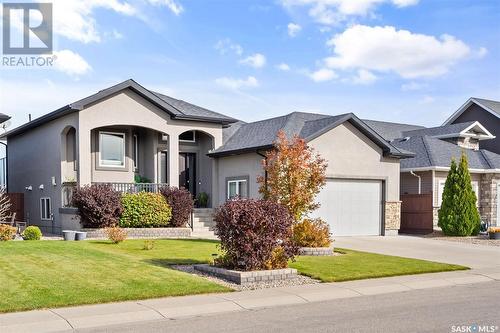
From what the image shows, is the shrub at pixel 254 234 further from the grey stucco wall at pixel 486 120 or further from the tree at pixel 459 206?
the grey stucco wall at pixel 486 120

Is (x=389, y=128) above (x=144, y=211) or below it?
above

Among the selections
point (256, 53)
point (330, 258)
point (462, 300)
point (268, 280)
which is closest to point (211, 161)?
point (256, 53)

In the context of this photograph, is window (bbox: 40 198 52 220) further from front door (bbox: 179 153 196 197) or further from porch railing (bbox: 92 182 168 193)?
front door (bbox: 179 153 196 197)

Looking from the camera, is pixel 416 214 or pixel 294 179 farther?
pixel 416 214

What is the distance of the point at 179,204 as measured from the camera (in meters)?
22.4

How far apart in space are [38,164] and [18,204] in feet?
9.51

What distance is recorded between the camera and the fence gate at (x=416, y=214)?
26.0 meters

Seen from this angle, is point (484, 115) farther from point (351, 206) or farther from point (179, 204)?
point (179, 204)

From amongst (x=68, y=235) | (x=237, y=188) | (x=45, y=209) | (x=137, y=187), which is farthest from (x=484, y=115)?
(x=68, y=235)

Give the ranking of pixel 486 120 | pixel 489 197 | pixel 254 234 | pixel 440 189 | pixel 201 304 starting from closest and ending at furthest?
pixel 201 304, pixel 254 234, pixel 440 189, pixel 489 197, pixel 486 120

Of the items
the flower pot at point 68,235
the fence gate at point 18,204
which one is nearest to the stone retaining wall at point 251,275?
the flower pot at point 68,235

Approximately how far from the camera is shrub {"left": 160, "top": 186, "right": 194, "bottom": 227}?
2238 cm

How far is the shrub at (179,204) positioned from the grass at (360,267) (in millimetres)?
8063

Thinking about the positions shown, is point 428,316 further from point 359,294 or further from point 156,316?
point 156,316
